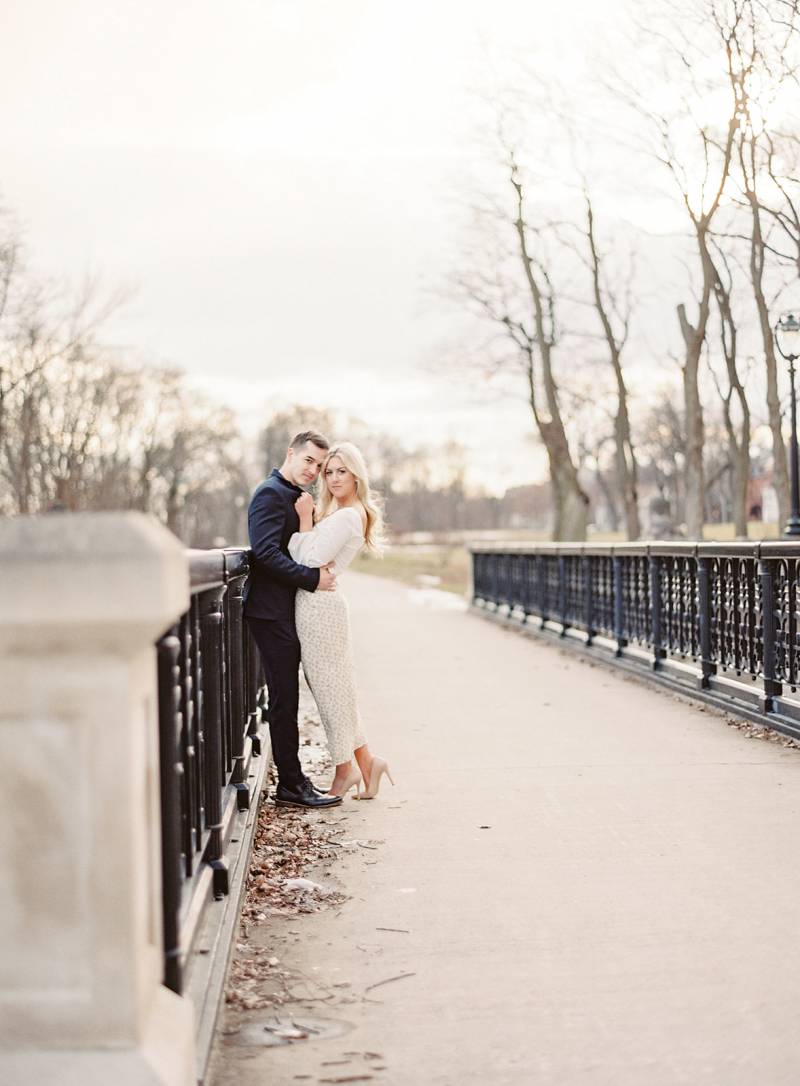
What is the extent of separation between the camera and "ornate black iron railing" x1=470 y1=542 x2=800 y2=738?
368 inches

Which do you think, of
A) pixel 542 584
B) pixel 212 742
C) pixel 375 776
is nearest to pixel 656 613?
pixel 375 776

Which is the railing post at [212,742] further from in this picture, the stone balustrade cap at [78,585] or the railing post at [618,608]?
the railing post at [618,608]

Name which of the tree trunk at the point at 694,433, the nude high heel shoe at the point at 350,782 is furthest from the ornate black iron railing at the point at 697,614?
the tree trunk at the point at 694,433

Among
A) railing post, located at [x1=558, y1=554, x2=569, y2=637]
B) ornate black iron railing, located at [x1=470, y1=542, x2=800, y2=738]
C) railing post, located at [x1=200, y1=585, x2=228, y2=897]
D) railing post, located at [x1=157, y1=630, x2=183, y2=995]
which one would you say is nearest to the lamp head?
ornate black iron railing, located at [x1=470, y1=542, x2=800, y2=738]

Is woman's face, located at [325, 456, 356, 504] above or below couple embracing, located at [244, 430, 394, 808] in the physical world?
above

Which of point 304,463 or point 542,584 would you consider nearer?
point 304,463

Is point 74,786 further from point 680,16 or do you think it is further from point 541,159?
point 541,159

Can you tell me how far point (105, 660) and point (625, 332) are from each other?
1691 inches

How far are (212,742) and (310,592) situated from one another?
7.63ft

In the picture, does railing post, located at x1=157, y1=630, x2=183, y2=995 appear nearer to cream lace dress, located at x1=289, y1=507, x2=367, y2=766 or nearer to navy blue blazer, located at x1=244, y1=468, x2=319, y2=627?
navy blue blazer, located at x1=244, y1=468, x2=319, y2=627

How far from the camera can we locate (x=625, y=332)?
44.3 metres

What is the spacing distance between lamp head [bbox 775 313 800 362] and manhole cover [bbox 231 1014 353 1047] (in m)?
19.2

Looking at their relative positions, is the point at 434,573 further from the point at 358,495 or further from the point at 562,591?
the point at 358,495

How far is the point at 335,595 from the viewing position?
708cm
